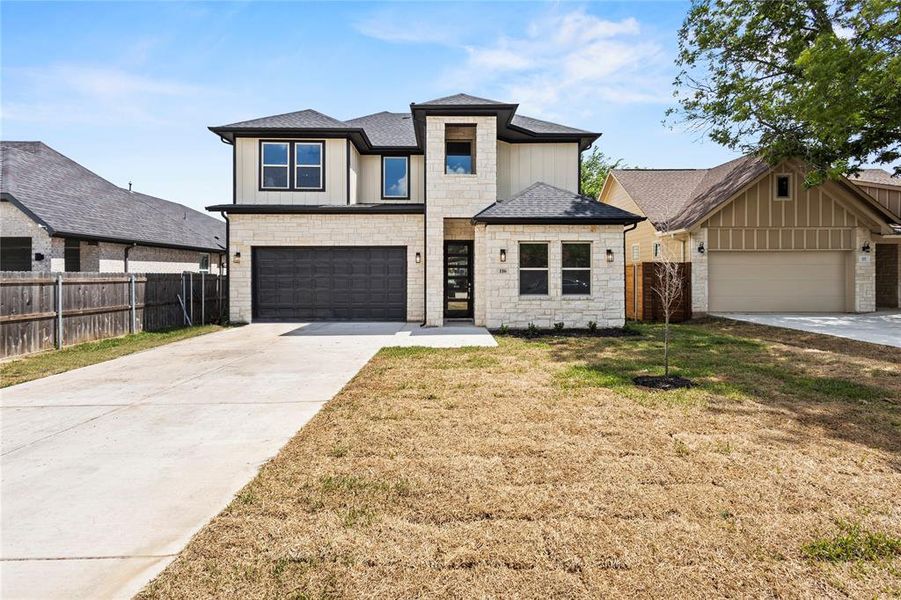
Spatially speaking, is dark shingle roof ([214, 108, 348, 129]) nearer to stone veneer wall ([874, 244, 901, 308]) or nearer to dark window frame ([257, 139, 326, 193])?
dark window frame ([257, 139, 326, 193])

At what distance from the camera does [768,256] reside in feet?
53.3

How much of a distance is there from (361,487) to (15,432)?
3996mm

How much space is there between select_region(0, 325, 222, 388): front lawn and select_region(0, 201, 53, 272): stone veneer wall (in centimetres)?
559

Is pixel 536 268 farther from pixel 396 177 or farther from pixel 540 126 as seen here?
pixel 396 177

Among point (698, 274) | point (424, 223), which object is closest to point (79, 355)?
point (424, 223)

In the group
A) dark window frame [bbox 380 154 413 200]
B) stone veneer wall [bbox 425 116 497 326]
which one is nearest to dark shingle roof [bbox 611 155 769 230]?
stone veneer wall [bbox 425 116 497 326]

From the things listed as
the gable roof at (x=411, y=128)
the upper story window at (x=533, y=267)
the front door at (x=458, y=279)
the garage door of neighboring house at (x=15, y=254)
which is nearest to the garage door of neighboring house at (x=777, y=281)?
the gable roof at (x=411, y=128)

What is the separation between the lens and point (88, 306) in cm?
1064

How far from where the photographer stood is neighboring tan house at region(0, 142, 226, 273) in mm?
14570

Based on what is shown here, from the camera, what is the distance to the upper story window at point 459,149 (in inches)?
548

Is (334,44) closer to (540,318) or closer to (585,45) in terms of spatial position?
(585,45)

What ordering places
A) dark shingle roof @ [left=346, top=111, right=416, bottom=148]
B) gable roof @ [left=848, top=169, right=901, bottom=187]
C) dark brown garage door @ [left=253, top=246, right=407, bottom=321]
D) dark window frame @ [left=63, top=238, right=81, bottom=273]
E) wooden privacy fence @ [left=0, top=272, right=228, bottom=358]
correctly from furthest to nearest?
gable roof @ [left=848, top=169, right=901, bottom=187], dark shingle roof @ [left=346, top=111, right=416, bottom=148], dark window frame @ [left=63, top=238, right=81, bottom=273], dark brown garage door @ [left=253, top=246, right=407, bottom=321], wooden privacy fence @ [left=0, top=272, right=228, bottom=358]

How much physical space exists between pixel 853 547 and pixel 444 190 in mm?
12157

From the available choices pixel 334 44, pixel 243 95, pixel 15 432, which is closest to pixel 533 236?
pixel 334 44
